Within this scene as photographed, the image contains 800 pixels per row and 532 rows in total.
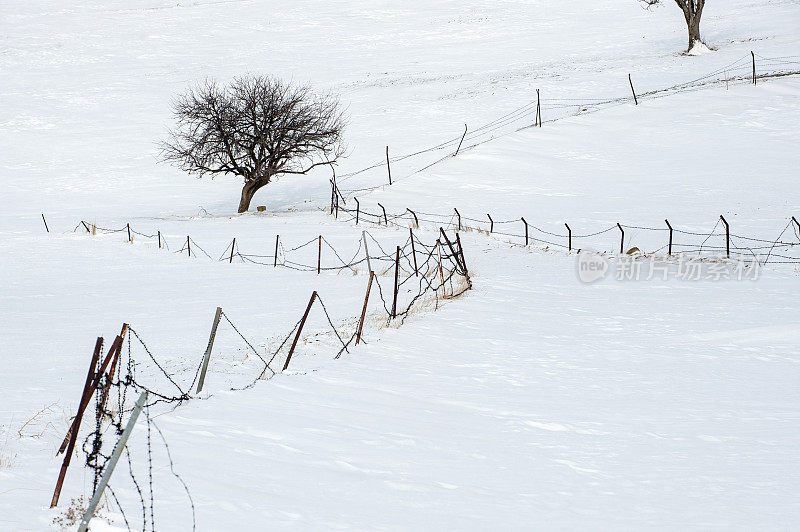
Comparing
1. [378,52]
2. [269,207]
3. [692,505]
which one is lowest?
[692,505]

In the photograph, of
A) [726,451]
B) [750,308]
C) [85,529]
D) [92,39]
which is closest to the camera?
[85,529]

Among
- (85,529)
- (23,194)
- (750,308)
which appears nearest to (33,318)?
(85,529)

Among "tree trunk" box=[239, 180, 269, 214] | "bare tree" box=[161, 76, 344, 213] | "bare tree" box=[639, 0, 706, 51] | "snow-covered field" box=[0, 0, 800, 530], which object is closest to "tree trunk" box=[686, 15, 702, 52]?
"bare tree" box=[639, 0, 706, 51]

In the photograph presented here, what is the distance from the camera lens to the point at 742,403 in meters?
7.61

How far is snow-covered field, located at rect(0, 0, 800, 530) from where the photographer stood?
16.8 feet

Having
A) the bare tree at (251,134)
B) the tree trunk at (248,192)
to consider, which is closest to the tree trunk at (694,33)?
the bare tree at (251,134)

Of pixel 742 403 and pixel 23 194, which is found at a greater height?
pixel 23 194

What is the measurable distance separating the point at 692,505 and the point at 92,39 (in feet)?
197

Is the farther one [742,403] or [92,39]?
[92,39]

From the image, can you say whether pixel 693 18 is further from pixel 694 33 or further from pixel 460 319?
pixel 460 319

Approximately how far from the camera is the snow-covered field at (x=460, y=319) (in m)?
5.11

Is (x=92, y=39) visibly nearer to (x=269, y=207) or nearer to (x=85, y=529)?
(x=269, y=207)

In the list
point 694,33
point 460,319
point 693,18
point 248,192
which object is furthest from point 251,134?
point 693,18

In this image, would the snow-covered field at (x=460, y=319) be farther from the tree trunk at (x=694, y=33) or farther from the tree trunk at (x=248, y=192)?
the tree trunk at (x=694, y=33)
